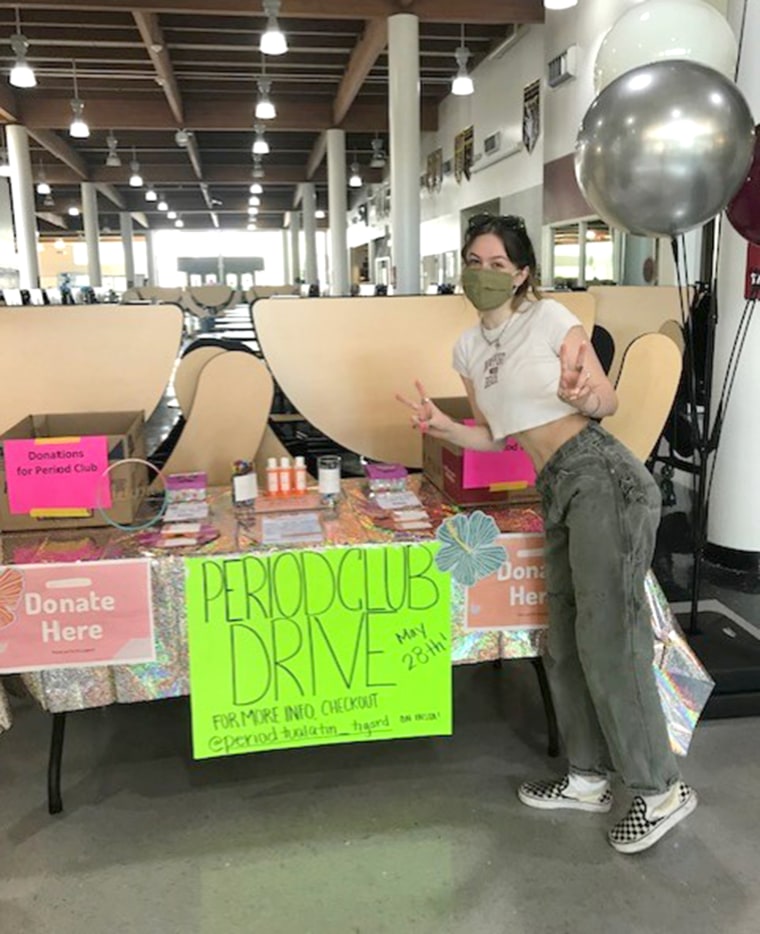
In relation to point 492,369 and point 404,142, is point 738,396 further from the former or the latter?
point 404,142

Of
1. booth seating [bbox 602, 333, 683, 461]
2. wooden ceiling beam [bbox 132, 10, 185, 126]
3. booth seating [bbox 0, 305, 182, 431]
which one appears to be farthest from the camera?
wooden ceiling beam [bbox 132, 10, 185, 126]

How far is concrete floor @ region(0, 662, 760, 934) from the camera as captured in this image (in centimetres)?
171

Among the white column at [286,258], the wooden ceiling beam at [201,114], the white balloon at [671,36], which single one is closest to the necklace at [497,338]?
the white balloon at [671,36]

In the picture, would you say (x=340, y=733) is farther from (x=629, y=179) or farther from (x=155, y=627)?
(x=629, y=179)

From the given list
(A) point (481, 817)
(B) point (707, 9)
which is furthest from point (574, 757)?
(B) point (707, 9)

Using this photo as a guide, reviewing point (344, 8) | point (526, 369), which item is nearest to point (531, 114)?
point (344, 8)

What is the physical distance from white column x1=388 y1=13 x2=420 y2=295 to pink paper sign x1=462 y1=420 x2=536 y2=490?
5970 mm

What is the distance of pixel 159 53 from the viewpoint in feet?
28.8

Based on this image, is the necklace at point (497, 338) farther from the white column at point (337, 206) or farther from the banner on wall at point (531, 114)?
the white column at point (337, 206)

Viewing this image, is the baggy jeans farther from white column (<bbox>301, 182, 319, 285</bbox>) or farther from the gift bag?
white column (<bbox>301, 182, 319, 285</bbox>)

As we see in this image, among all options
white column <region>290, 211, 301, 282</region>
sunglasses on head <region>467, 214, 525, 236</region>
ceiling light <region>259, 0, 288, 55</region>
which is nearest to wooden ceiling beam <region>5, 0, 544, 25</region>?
ceiling light <region>259, 0, 288, 55</region>

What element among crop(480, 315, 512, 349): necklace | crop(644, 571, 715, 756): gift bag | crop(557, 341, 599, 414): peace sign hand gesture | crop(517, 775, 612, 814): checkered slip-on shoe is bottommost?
crop(517, 775, 612, 814): checkered slip-on shoe

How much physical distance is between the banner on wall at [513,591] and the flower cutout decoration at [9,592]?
101 cm

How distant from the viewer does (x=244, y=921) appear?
1691mm
